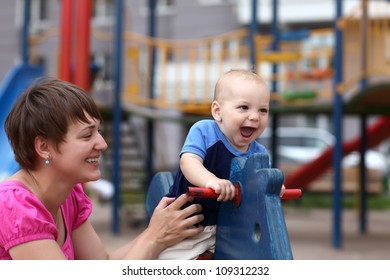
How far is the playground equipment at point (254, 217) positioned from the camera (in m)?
1.68

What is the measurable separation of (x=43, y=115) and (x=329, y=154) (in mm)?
8680

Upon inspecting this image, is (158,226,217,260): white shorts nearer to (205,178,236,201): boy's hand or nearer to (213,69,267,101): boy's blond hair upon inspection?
(205,178,236,201): boy's hand

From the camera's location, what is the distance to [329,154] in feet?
33.2

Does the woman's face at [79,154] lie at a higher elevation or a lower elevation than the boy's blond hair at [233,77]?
lower

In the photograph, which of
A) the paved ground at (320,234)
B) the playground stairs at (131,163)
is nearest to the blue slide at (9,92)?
the paved ground at (320,234)

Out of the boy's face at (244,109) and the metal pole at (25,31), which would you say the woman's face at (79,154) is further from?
the metal pole at (25,31)

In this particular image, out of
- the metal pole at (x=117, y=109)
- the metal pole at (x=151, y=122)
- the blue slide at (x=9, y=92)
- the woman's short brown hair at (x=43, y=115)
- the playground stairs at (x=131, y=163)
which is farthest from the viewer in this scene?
the playground stairs at (x=131, y=163)

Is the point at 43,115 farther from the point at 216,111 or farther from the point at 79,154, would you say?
the point at 216,111

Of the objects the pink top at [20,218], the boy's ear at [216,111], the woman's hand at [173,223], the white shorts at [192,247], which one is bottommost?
the white shorts at [192,247]

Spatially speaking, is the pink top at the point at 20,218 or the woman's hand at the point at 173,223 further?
the woman's hand at the point at 173,223

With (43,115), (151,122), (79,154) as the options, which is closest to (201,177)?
→ (79,154)

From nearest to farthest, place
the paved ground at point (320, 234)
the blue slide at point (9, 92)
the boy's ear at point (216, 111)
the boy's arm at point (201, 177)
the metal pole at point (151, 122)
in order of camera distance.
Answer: the boy's arm at point (201, 177) < the boy's ear at point (216, 111) < the blue slide at point (9, 92) < the paved ground at point (320, 234) < the metal pole at point (151, 122)

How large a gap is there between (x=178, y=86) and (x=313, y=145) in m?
8.93

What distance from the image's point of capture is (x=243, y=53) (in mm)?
15219
